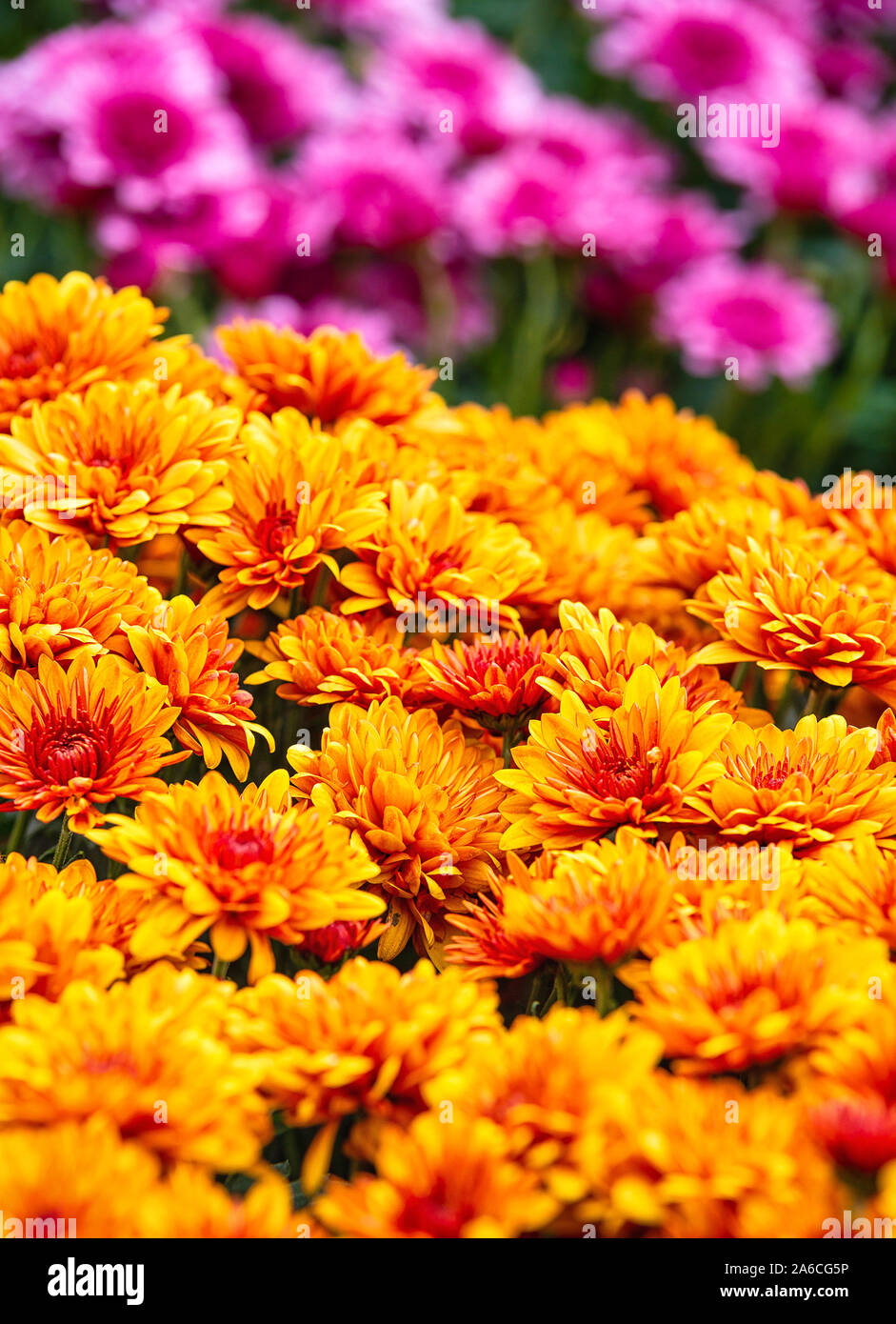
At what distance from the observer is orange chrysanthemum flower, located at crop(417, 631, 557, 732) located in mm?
865

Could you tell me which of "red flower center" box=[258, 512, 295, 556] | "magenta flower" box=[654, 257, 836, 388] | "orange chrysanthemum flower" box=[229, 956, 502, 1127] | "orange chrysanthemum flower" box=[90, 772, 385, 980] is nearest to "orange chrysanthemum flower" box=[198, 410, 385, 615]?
"red flower center" box=[258, 512, 295, 556]

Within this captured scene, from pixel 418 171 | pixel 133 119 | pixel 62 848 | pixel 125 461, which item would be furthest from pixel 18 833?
pixel 418 171

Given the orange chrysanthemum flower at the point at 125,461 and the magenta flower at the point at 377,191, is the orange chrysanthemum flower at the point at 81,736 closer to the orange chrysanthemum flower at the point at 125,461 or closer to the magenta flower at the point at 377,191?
the orange chrysanthemum flower at the point at 125,461

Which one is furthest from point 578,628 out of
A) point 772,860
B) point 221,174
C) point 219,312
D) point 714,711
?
point 219,312

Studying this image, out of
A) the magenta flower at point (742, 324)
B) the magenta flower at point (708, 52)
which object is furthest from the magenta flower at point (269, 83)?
the magenta flower at point (742, 324)

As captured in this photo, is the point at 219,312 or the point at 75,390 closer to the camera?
the point at 75,390

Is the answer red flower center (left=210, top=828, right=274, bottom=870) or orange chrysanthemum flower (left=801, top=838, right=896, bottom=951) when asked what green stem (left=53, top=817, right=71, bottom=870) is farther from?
orange chrysanthemum flower (left=801, top=838, right=896, bottom=951)

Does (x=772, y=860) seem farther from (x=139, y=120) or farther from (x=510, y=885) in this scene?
(x=139, y=120)

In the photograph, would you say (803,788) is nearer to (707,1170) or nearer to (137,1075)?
(707,1170)

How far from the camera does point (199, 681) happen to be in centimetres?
82

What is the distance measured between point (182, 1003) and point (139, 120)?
1.54m

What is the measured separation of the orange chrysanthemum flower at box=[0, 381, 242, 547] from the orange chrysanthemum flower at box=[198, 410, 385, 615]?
2 centimetres

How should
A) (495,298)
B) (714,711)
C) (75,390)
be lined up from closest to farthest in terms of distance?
(714,711) → (75,390) → (495,298)

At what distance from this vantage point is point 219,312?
2.19 metres
